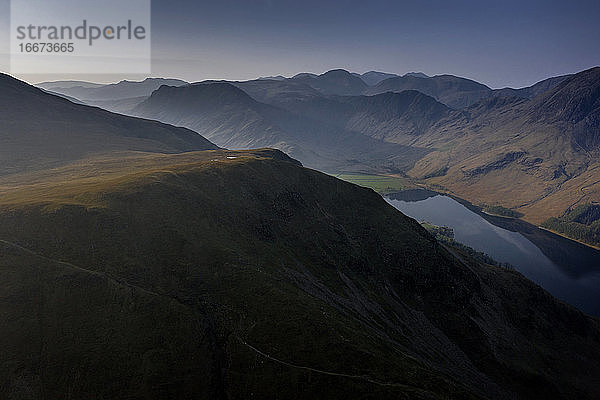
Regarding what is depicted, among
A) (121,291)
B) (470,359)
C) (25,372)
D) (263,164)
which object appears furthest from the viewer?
(263,164)

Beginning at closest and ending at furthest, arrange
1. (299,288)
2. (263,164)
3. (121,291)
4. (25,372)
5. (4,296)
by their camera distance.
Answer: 1. (25,372)
2. (4,296)
3. (121,291)
4. (299,288)
5. (263,164)

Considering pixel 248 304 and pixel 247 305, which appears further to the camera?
pixel 248 304

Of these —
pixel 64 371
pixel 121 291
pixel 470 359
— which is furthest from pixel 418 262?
pixel 64 371

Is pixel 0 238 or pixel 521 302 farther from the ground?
pixel 0 238

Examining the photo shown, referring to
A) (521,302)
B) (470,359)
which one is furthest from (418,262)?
(521,302)

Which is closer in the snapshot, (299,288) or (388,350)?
(388,350)

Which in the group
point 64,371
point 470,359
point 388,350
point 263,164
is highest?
point 263,164

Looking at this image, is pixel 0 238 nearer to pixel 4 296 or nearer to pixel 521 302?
pixel 4 296

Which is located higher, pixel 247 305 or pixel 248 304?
pixel 248 304
